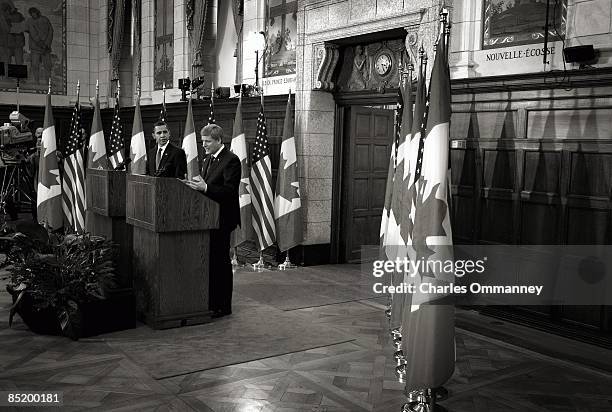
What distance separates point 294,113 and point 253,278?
2562mm

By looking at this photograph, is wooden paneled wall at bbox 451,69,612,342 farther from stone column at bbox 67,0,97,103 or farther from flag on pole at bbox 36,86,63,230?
stone column at bbox 67,0,97,103

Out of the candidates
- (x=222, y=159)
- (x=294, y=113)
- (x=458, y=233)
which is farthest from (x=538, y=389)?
(x=294, y=113)

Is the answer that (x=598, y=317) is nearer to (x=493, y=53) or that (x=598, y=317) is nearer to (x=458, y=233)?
(x=458, y=233)

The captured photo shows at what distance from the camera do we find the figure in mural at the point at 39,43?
16.2 m

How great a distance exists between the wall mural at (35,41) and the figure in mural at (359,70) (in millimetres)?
10729

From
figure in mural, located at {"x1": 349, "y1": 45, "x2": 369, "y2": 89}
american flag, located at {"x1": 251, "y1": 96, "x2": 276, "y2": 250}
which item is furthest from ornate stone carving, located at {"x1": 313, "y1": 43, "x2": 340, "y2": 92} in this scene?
american flag, located at {"x1": 251, "y1": 96, "x2": 276, "y2": 250}

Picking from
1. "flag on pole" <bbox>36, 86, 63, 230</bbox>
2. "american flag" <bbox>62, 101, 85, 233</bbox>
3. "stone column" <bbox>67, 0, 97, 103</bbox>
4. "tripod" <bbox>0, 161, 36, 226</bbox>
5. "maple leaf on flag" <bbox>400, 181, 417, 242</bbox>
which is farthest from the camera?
"stone column" <bbox>67, 0, 97, 103</bbox>

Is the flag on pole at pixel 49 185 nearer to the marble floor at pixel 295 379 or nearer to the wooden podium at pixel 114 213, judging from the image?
the wooden podium at pixel 114 213

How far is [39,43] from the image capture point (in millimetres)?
16422

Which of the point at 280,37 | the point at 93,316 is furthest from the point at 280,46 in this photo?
the point at 93,316

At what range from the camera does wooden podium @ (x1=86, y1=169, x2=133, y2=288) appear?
629 cm

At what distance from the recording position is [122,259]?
6328mm

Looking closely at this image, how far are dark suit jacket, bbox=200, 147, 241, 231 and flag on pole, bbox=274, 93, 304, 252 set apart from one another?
8.68ft

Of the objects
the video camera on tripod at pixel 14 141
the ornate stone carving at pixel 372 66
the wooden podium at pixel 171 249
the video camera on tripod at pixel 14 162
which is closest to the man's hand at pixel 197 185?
the wooden podium at pixel 171 249
